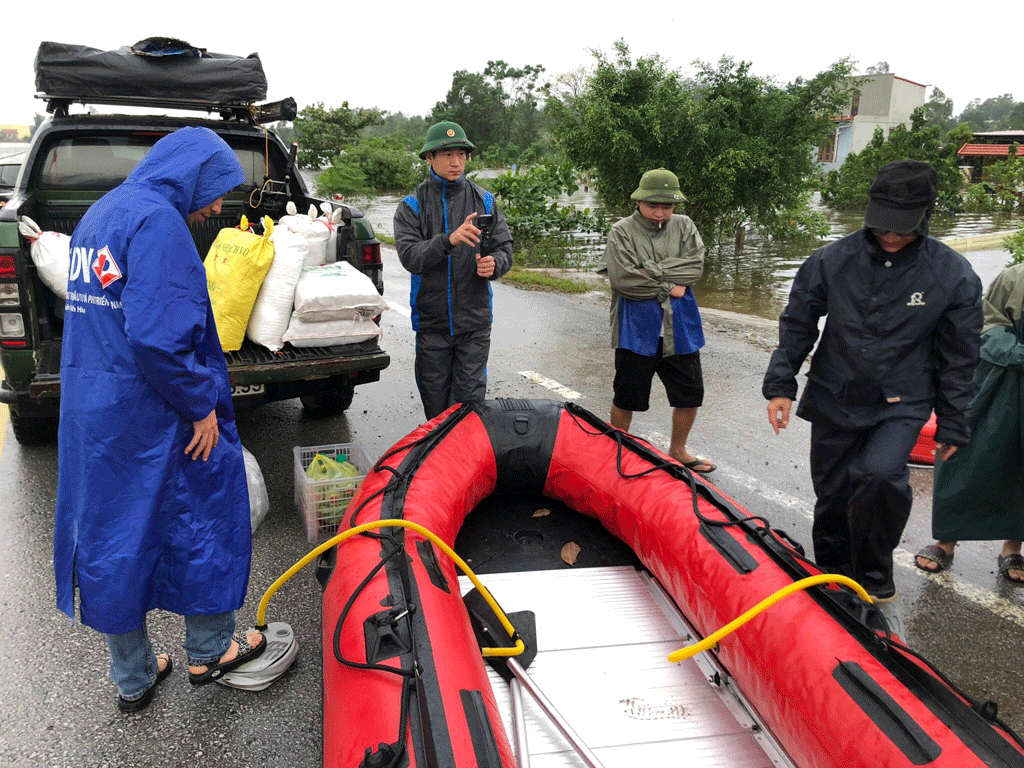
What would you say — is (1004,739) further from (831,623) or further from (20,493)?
(20,493)

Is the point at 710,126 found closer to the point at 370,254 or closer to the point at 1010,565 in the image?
the point at 370,254

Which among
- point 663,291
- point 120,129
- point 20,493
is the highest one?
point 120,129

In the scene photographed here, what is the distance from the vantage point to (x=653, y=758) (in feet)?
7.66

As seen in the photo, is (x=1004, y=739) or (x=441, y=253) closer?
(x=1004, y=739)

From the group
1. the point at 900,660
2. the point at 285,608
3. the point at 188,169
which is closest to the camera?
the point at 900,660

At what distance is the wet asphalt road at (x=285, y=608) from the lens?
2.56 metres

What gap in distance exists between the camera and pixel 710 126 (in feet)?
43.3

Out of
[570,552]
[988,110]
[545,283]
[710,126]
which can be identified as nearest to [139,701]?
[570,552]

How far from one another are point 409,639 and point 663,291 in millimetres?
2840

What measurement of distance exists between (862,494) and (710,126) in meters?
11.5

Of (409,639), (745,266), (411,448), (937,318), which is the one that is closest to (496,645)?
(409,639)

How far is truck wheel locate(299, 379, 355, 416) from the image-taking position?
559cm

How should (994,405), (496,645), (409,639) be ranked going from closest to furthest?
(409,639)
(496,645)
(994,405)

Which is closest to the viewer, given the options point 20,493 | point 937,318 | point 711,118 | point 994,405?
point 937,318
